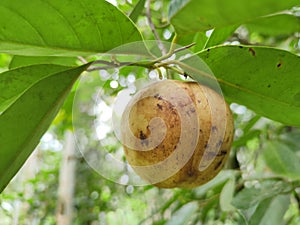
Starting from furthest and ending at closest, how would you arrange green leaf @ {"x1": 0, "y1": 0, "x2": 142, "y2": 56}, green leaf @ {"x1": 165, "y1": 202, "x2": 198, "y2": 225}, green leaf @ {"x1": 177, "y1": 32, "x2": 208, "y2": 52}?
green leaf @ {"x1": 165, "y1": 202, "x2": 198, "y2": 225} → green leaf @ {"x1": 177, "y1": 32, "x2": 208, "y2": 52} → green leaf @ {"x1": 0, "y1": 0, "x2": 142, "y2": 56}

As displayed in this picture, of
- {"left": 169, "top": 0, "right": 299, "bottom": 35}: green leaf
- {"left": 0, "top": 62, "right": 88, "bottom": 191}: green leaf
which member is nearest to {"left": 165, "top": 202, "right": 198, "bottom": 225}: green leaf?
{"left": 0, "top": 62, "right": 88, "bottom": 191}: green leaf

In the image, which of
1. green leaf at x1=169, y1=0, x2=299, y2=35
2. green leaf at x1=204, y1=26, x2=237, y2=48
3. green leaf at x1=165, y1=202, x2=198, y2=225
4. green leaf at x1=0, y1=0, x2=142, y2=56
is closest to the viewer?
green leaf at x1=169, y1=0, x2=299, y2=35

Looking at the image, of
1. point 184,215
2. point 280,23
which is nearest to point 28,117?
point 280,23

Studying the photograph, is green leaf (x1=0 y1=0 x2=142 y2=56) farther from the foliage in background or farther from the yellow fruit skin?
the yellow fruit skin

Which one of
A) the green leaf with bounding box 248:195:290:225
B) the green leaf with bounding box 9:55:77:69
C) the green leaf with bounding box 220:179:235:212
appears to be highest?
the green leaf with bounding box 9:55:77:69

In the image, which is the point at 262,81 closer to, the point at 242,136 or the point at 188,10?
the point at 188,10

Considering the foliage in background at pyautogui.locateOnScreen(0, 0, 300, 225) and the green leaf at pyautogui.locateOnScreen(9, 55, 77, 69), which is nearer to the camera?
the foliage in background at pyautogui.locateOnScreen(0, 0, 300, 225)

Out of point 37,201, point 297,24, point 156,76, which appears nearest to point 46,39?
point 156,76
